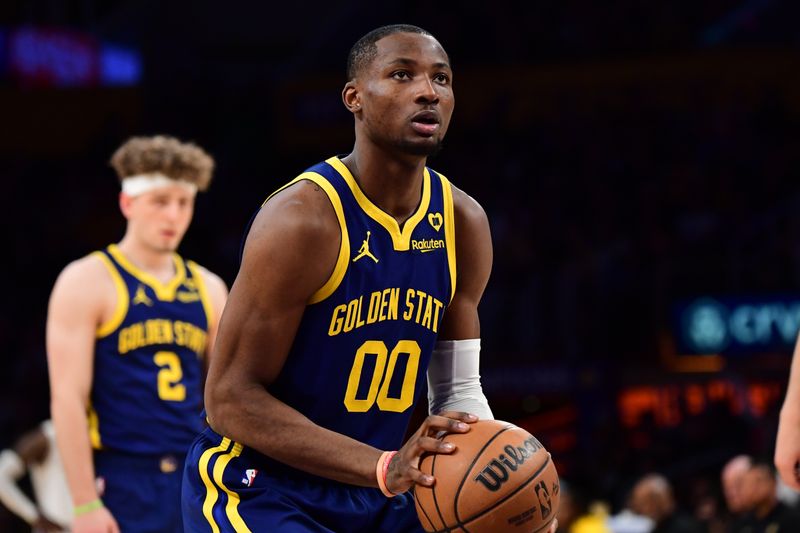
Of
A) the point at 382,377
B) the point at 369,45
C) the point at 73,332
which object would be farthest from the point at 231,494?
the point at 73,332

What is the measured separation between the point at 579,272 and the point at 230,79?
335 inches

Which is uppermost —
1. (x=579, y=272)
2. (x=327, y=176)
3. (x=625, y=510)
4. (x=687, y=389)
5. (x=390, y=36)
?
(x=390, y=36)

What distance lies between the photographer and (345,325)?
302 centimetres

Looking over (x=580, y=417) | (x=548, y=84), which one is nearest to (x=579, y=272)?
(x=580, y=417)

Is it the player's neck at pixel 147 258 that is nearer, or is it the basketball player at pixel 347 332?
the basketball player at pixel 347 332

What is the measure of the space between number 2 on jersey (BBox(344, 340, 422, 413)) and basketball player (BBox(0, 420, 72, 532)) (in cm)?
277

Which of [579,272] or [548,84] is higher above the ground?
[548,84]

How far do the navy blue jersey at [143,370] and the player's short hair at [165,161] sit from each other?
0.34 m

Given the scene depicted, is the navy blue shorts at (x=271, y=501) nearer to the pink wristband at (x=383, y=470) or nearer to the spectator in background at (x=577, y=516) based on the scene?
the pink wristband at (x=383, y=470)

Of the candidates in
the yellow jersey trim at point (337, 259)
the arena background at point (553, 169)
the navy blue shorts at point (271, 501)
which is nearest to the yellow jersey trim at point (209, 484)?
→ the navy blue shorts at point (271, 501)

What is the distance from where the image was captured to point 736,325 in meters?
11.3

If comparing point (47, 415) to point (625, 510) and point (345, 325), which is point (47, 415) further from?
point (345, 325)

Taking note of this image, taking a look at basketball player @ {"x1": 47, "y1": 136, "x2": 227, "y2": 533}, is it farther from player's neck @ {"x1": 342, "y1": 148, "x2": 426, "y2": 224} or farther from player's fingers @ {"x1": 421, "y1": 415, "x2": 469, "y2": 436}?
player's fingers @ {"x1": 421, "y1": 415, "x2": 469, "y2": 436}

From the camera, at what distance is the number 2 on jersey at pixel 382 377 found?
3061mm
